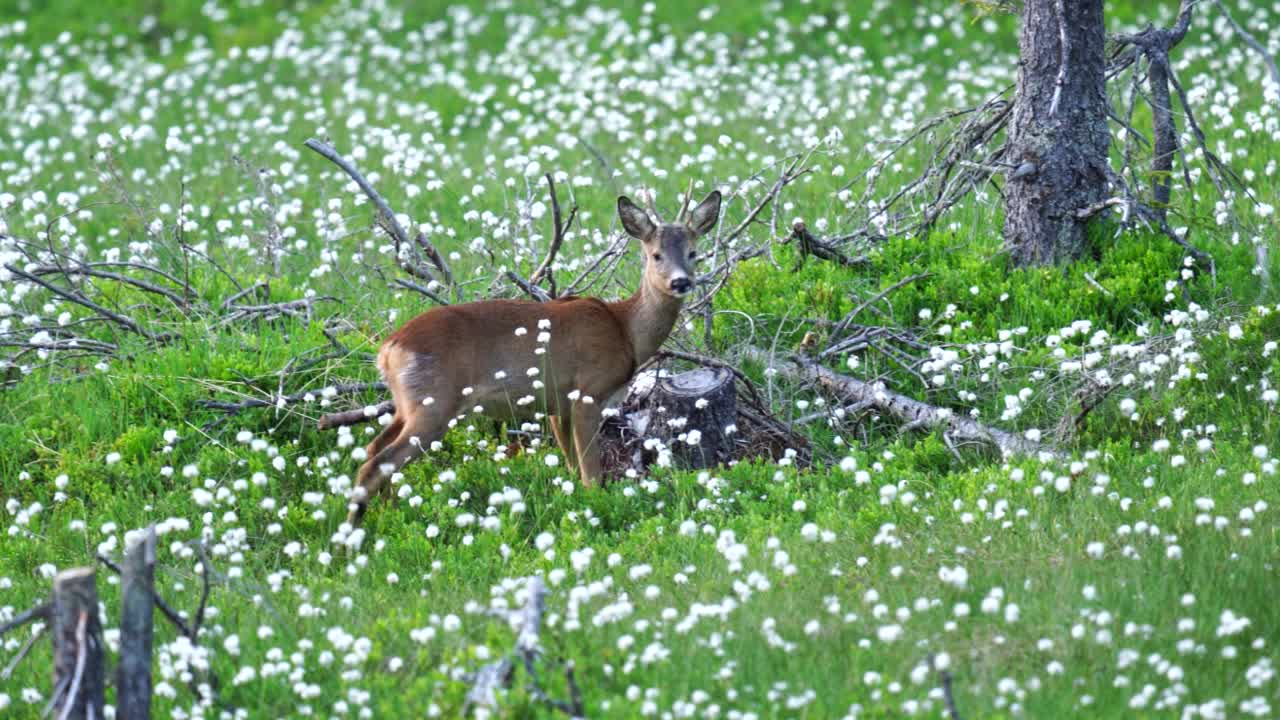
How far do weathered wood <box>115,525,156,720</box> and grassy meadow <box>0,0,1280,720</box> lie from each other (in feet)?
1.21

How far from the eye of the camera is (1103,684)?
5383 mm

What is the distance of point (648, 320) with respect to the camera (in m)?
8.69

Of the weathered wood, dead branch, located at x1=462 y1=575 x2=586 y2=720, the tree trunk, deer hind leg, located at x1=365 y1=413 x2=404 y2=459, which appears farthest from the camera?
the tree trunk

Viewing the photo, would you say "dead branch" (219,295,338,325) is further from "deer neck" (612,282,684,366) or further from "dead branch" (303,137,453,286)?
"deer neck" (612,282,684,366)

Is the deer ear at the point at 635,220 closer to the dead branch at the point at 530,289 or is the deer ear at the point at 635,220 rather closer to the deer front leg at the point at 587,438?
the dead branch at the point at 530,289

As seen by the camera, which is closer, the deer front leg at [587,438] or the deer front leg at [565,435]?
the deer front leg at [587,438]

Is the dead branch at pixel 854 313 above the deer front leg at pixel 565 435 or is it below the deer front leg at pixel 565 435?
above

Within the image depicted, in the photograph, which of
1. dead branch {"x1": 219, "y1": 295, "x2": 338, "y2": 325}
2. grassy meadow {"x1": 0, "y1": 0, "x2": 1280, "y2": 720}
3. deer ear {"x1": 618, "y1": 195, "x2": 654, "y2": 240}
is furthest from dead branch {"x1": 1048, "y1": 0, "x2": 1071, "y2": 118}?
dead branch {"x1": 219, "y1": 295, "x2": 338, "y2": 325}

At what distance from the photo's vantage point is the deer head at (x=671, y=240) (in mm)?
8430

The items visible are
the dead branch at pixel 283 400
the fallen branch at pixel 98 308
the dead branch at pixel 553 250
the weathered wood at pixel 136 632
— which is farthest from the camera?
the fallen branch at pixel 98 308

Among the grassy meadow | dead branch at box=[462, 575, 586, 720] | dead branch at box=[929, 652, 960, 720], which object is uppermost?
the grassy meadow

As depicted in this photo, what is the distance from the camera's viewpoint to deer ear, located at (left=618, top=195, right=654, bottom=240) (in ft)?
28.5

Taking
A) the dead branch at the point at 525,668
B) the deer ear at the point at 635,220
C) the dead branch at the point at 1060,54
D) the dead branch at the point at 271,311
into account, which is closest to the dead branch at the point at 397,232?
the dead branch at the point at 271,311

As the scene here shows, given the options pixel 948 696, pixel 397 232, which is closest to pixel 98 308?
pixel 397 232
